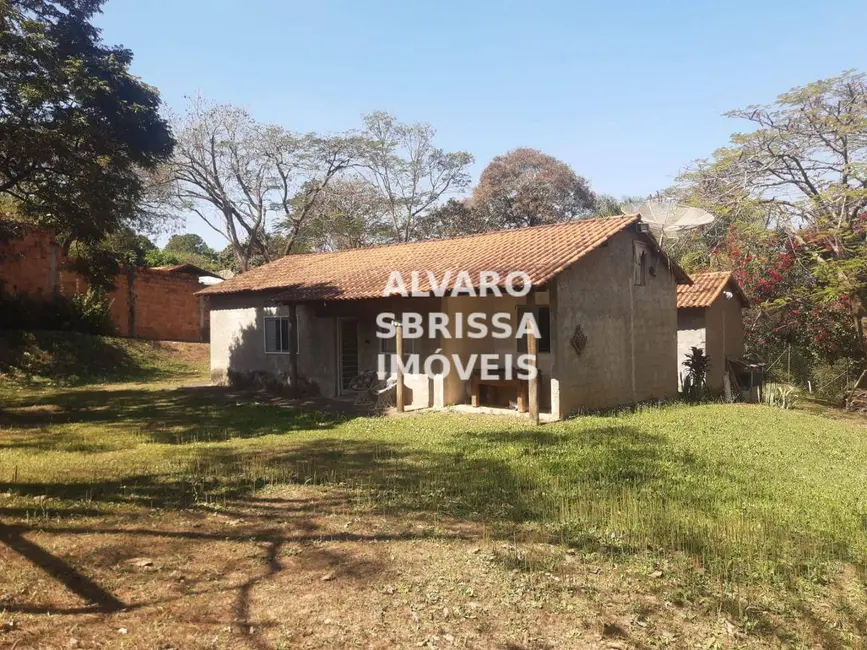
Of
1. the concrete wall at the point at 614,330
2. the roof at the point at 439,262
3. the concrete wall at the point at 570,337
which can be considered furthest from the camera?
the roof at the point at 439,262

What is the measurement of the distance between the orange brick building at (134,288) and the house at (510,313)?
783cm

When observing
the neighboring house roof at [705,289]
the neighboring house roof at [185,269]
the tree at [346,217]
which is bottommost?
the neighboring house roof at [705,289]

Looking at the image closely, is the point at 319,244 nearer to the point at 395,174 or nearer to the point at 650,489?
the point at 395,174

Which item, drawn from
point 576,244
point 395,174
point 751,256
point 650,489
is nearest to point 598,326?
point 576,244

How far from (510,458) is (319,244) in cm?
2819

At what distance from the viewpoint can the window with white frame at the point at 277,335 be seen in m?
16.6

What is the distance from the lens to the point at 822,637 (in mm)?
3812

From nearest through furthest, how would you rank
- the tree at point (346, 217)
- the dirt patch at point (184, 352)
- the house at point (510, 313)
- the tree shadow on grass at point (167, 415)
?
the tree shadow on grass at point (167, 415)
the house at point (510, 313)
the dirt patch at point (184, 352)
the tree at point (346, 217)

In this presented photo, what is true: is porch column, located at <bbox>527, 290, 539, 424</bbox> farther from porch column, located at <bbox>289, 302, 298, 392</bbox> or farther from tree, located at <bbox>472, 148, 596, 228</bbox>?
tree, located at <bbox>472, 148, 596, 228</bbox>

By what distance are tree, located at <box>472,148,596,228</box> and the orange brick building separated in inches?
585

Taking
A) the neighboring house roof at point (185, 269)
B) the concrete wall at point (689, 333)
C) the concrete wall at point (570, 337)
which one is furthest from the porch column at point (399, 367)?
the neighboring house roof at point (185, 269)

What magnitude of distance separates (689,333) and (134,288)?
2063 centimetres

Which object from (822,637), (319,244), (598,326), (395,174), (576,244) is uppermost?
(395,174)

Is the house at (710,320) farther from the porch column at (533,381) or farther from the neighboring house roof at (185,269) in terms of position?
the neighboring house roof at (185,269)
